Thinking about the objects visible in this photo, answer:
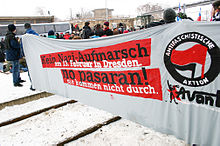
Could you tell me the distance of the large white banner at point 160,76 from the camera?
2105 millimetres

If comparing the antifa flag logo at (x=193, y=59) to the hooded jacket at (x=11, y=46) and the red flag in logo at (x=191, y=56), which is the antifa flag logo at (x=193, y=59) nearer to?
the red flag in logo at (x=191, y=56)

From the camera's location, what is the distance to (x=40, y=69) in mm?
5238

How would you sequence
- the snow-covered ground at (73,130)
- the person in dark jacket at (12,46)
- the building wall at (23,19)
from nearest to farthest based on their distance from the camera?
the snow-covered ground at (73,130)
the person in dark jacket at (12,46)
the building wall at (23,19)

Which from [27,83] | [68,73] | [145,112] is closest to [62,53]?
[68,73]

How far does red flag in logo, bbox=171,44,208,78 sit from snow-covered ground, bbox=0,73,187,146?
1.24m

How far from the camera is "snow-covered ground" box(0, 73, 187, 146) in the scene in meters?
2.63

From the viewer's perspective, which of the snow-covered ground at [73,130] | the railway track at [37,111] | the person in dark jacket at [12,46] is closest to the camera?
the snow-covered ground at [73,130]

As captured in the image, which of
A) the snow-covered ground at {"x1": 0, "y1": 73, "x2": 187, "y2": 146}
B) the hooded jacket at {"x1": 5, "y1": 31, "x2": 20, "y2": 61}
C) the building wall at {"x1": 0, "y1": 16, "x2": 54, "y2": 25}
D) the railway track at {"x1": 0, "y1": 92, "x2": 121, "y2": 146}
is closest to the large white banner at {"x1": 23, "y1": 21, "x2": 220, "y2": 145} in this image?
the snow-covered ground at {"x1": 0, "y1": 73, "x2": 187, "y2": 146}

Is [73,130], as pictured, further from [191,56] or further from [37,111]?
[191,56]

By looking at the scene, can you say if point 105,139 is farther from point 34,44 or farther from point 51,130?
point 34,44

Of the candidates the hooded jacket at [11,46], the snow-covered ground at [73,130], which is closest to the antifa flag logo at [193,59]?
the snow-covered ground at [73,130]

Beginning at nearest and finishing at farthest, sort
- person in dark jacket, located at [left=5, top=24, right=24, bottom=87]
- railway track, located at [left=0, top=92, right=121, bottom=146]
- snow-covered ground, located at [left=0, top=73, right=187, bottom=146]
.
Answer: snow-covered ground, located at [left=0, top=73, right=187, bottom=146] < railway track, located at [left=0, top=92, right=121, bottom=146] < person in dark jacket, located at [left=5, top=24, right=24, bottom=87]

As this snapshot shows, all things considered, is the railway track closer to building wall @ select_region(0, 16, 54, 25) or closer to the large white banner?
the large white banner

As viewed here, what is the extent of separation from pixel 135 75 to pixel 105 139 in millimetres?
1220
